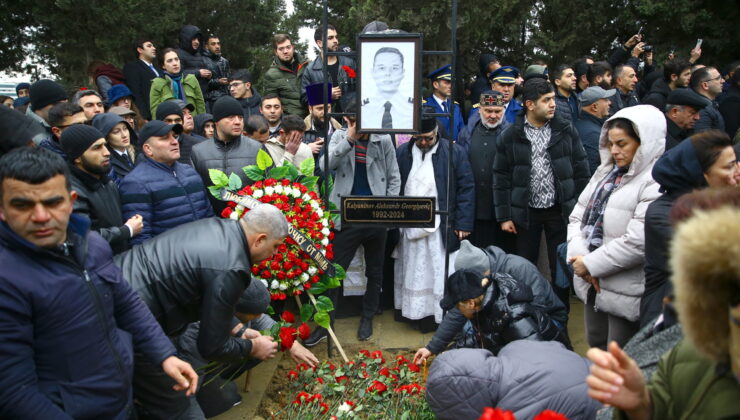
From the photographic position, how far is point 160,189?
4547mm

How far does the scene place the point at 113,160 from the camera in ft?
16.2

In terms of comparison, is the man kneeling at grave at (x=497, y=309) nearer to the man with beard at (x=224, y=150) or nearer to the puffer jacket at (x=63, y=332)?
the puffer jacket at (x=63, y=332)

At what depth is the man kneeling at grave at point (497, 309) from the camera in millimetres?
3729

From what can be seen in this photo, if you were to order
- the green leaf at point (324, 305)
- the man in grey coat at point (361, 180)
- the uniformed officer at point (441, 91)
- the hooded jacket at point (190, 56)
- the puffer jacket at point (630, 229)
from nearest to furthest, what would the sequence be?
the puffer jacket at point (630, 229) → the green leaf at point (324, 305) → the man in grey coat at point (361, 180) → the uniformed officer at point (441, 91) → the hooded jacket at point (190, 56)

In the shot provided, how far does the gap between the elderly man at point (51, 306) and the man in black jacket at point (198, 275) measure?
65cm

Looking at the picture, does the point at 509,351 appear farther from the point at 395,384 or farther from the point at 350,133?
the point at 350,133

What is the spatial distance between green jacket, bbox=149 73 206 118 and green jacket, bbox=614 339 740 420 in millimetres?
6660

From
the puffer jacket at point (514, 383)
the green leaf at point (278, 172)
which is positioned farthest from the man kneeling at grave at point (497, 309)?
the green leaf at point (278, 172)

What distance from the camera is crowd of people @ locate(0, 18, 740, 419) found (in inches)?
84.0

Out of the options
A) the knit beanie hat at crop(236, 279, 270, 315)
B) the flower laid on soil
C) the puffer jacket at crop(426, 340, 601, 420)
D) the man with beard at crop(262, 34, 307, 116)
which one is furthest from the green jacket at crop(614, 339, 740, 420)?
the man with beard at crop(262, 34, 307, 116)

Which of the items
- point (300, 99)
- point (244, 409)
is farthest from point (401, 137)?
point (244, 409)

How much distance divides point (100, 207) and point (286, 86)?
4.46 metres

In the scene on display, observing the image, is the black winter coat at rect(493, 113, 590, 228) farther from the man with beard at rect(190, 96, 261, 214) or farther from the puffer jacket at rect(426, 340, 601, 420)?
the puffer jacket at rect(426, 340, 601, 420)

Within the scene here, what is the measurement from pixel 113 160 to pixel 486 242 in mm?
3394
